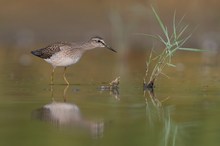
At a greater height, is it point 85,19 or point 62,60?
point 85,19

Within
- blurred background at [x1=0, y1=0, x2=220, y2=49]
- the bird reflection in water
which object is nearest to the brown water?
the bird reflection in water

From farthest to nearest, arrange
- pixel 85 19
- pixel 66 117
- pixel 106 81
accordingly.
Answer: pixel 85 19 → pixel 106 81 → pixel 66 117

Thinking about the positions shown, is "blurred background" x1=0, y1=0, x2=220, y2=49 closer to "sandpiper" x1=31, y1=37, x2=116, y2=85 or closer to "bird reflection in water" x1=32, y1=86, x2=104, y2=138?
"sandpiper" x1=31, y1=37, x2=116, y2=85

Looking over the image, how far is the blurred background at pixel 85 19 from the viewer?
22078mm

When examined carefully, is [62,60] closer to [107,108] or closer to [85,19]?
Result: [107,108]

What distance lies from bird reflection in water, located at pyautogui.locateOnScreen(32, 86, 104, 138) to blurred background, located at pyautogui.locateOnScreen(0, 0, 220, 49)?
10.4m

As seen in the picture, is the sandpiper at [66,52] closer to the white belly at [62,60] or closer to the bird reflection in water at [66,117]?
the white belly at [62,60]

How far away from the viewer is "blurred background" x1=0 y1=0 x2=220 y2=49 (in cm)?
2208

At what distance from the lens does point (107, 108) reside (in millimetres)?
11211

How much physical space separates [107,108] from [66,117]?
2.75 ft

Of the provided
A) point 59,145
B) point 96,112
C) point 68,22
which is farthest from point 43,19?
point 59,145

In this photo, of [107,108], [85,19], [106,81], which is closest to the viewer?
[107,108]

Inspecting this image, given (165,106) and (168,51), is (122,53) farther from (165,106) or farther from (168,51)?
(165,106)

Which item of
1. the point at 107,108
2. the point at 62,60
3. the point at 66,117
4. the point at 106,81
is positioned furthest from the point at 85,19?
the point at 66,117
